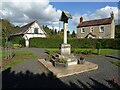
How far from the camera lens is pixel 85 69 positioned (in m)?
11.6

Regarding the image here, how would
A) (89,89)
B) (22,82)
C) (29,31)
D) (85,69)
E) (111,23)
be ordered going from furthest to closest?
(29,31)
(111,23)
(85,69)
(22,82)
(89,89)

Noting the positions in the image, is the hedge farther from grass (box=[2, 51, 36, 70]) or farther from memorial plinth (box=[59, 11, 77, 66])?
memorial plinth (box=[59, 11, 77, 66])

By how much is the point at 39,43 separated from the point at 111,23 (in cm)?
1834

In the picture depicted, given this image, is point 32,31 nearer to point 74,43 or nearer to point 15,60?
point 74,43

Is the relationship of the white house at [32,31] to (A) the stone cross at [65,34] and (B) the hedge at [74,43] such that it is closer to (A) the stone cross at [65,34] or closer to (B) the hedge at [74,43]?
(B) the hedge at [74,43]

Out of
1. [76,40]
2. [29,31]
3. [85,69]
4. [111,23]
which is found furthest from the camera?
[29,31]

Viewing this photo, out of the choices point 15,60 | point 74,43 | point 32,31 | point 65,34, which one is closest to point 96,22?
point 74,43

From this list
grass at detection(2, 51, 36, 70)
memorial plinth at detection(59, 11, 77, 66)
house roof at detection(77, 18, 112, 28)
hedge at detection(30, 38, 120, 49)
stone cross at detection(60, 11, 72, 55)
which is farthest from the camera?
house roof at detection(77, 18, 112, 28)

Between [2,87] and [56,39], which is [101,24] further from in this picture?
[2,87]

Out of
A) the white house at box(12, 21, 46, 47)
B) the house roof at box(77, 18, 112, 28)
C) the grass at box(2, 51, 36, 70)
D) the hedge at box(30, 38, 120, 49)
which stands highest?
the house roof at box(77, 18, 112, 28)

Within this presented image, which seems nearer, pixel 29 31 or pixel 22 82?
pixel 22 82

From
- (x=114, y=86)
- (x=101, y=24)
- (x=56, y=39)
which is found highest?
(x=101, y=24)

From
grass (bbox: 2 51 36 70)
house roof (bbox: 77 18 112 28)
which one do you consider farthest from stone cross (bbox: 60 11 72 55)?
house roof (bbox: 77 18 112 28)

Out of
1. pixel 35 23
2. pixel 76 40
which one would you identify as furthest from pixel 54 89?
pixel 35 23
